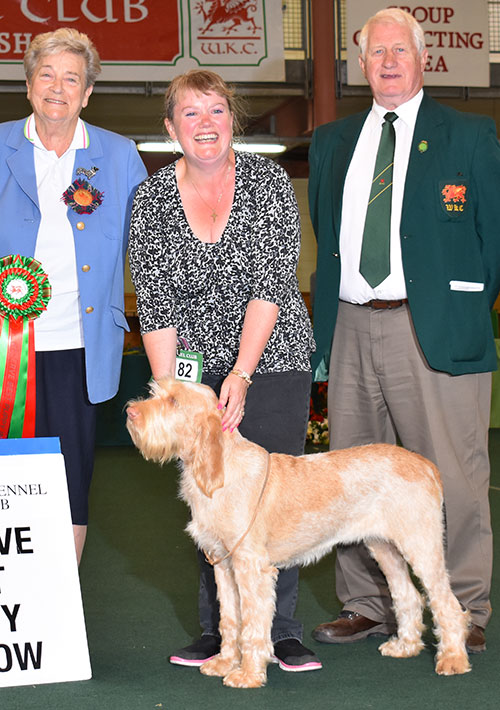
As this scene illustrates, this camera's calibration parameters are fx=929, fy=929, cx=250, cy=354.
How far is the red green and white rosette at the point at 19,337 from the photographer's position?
10.5 feet

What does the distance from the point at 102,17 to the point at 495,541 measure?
6942mm

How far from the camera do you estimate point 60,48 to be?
3.25 meters

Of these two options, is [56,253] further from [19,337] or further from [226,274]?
[226,274]

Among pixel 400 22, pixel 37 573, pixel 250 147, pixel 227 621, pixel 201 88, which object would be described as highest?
pixel 250 147

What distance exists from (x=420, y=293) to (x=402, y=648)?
126 centimetres

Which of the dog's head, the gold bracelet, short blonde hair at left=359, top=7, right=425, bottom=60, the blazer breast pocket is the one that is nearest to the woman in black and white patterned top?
the gold bracelet

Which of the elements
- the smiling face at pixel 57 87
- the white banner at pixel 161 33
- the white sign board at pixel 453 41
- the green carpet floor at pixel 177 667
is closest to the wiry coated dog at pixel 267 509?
the green carpet floor at pixel 177 667

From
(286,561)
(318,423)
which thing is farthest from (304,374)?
(318,423)

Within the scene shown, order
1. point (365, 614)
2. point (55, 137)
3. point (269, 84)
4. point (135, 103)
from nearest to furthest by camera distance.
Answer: point (55, 137), point (365, 614), point (269, 84), point (135, 103)

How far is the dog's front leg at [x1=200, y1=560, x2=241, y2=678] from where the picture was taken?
3074mm

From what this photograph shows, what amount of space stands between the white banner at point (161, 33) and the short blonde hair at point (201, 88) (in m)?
6.91

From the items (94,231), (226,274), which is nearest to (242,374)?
(226,274)

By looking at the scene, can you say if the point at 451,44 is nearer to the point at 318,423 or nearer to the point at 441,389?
the point at 318,423

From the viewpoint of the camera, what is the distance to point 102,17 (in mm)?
9531
